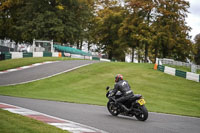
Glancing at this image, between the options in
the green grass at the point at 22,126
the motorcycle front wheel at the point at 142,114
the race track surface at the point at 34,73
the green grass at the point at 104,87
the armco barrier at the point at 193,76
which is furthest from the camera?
the race track surface at the point at 34,73

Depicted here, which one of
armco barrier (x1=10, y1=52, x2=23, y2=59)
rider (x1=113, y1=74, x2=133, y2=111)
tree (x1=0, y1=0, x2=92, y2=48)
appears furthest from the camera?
tree (x1=0, y1=0, x2=92, y2=48)

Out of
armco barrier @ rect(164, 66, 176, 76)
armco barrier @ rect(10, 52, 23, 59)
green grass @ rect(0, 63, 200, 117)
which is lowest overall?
green grass @ rect(0, 63, 200, 117)

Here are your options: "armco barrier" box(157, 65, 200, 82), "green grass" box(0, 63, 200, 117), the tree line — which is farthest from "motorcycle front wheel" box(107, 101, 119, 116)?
the tree line

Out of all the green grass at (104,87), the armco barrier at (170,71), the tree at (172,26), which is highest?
the tree at (172,26)

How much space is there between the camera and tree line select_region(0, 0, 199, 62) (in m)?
54.0

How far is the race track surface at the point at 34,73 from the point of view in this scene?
2820 cm

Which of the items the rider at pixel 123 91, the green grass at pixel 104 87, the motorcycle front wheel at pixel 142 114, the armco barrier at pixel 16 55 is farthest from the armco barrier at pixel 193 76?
the armco barrier at pixel 16 55

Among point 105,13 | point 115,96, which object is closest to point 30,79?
point 115,96

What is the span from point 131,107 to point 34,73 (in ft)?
68.6

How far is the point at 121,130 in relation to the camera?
30.5 ft

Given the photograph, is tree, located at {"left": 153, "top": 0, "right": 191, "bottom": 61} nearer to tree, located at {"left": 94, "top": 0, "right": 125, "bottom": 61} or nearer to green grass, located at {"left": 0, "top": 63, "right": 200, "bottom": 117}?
tree, located at {"left": 94, "top": 0, "right": 125, "bottom": 61}

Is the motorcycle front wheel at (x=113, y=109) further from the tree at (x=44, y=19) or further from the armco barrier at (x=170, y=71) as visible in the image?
the tree at (x=44, y=19)

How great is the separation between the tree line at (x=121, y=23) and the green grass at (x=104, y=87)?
70.9 feet

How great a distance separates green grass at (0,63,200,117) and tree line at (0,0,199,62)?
21597 millimetres
